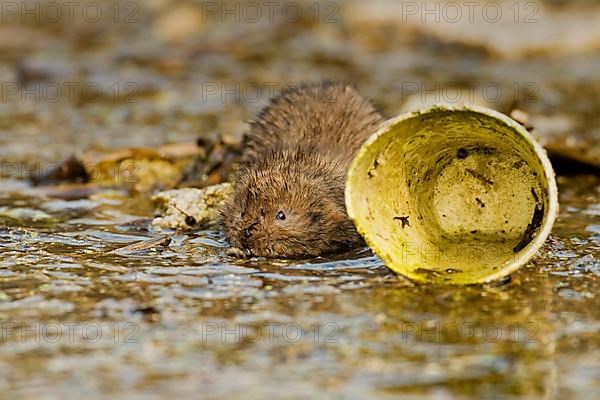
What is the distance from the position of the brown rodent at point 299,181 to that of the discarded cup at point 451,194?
0.57 m

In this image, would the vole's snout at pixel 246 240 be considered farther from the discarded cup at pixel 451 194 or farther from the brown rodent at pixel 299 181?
the discarded cup at pixel 451 194

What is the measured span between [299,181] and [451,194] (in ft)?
2.87

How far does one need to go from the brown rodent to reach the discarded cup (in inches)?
22.3

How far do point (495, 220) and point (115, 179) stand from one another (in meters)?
3.40

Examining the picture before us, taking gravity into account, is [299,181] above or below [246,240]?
above

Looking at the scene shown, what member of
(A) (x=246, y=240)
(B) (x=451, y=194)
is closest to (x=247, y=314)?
(A) (x=246, y=240)

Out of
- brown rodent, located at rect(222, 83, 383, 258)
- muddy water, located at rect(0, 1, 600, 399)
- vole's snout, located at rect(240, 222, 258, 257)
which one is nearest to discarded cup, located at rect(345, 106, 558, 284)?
muddy water, located at rect(0, 1, 600, 399)

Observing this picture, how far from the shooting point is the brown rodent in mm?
5941

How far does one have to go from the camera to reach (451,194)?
5820mm

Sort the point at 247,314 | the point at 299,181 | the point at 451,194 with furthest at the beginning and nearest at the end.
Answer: the point at 299,181, the point at 451,194, the point at 247,314

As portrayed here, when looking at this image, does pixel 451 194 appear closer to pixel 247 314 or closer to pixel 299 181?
pixel 299 181

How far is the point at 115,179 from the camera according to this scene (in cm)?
819

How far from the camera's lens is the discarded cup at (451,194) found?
511 cm

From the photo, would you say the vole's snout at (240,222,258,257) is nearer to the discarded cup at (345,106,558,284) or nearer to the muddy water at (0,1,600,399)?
the muddy water at (0,1,600,399)
